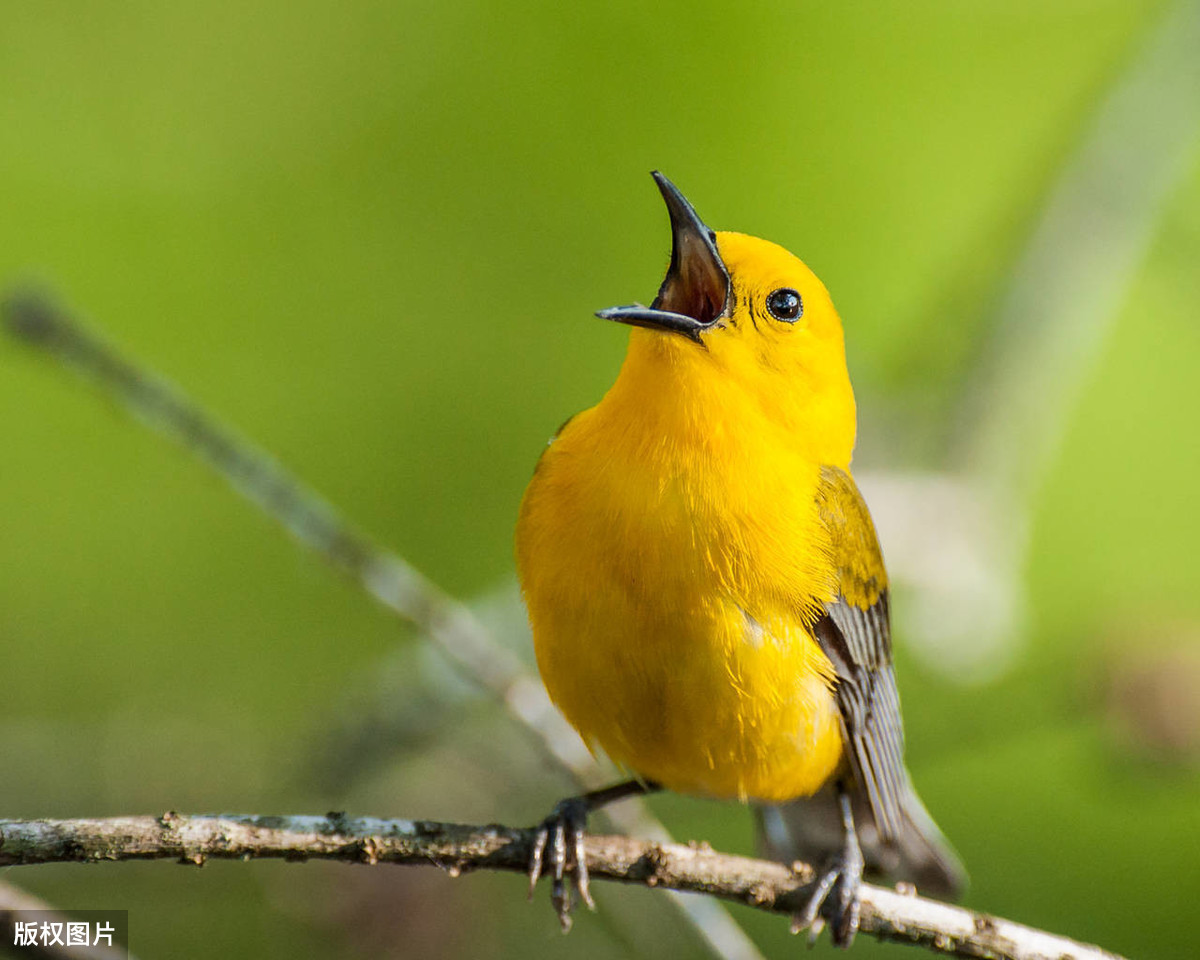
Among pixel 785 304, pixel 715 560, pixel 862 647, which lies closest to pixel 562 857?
pixel 715 560

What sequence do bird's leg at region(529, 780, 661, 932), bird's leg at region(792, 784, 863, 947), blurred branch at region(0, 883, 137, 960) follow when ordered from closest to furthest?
1. blurred branch at region(0, 883, 137, 960)
2. bird's leg at region(529, 780, 661, 932)
3. bird's leg at region(792, 784, 863, 947)

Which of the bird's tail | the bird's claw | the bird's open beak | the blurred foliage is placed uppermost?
the blurred foliage

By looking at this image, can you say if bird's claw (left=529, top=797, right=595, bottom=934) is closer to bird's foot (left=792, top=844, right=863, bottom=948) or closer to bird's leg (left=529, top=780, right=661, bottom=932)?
bird's leg (left=529, top=780, right=661, bottom=932)

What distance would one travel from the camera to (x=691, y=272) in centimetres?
471

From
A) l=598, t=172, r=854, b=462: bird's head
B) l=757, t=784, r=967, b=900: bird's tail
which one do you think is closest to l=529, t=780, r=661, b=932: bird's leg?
l=757, t=784, r=967, b=900: bird's tail

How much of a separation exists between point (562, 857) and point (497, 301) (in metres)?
6.34

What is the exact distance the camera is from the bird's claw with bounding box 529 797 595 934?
168 inches

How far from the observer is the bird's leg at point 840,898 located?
4398mm

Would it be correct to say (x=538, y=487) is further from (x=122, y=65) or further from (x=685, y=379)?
(x=122, y=65)

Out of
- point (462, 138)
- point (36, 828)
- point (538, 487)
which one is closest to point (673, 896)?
point (538, 487)

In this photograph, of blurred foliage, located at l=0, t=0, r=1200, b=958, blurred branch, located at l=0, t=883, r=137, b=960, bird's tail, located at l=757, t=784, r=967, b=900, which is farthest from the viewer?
blurred foliage, located at l=0, t=0, r=1200, b=958

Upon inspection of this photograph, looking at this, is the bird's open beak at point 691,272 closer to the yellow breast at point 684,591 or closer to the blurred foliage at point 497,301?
the yellow breast at point 684,591

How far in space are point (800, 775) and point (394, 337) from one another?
661 cm

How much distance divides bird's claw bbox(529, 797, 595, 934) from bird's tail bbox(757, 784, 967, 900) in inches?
53.9
